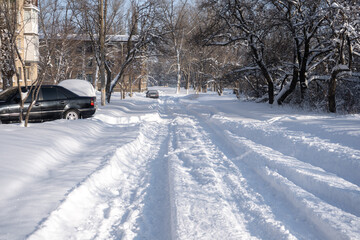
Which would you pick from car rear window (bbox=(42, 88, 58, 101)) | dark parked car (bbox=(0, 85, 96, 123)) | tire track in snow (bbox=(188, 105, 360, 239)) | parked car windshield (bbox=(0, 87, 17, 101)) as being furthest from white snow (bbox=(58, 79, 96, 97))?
tire track in snow (bbox=(188, 105, 360, 239))

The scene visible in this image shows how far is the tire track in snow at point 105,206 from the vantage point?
365 cm

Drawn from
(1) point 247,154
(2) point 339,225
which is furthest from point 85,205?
(1) point 247,154

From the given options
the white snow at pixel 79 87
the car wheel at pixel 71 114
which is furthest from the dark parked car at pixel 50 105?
the white snow at pixel 79 87

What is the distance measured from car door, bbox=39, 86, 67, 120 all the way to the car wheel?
24cm

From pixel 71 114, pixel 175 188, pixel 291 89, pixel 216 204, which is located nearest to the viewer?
pixel 216 204

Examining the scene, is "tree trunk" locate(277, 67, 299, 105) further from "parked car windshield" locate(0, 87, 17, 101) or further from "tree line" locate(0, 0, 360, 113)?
"parked car windshield" locate(0, 87, 17, 101)

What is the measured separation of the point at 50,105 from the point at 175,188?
846 centimetres

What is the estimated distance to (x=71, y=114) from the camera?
480 inches

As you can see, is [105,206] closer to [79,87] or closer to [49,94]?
[49,94]

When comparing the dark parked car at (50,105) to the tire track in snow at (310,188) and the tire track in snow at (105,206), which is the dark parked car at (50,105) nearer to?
the tire track in snow at (105,206)

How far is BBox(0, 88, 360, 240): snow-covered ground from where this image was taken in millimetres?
3717

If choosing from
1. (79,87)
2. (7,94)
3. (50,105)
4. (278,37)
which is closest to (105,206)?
(50,105)

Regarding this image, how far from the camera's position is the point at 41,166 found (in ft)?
18.9

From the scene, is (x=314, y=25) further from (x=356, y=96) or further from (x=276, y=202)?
(x=276, y=202)
